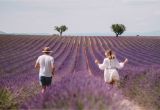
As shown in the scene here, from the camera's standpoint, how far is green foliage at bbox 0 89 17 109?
8562 mm

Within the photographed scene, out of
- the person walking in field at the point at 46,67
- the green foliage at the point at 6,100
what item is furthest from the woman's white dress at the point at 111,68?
the green foliage at the point at 6,100

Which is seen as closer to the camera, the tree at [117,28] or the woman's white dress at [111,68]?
the woman's white dress at [111,68]

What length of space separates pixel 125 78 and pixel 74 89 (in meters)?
7.58

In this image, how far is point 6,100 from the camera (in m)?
8.91

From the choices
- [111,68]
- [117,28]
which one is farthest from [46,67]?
[117,28]

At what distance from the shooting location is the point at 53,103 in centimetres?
607

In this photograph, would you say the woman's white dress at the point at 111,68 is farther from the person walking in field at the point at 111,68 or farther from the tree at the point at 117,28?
the tree at the point at 117,28

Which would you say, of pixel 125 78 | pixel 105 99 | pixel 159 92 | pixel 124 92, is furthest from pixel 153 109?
pixel 125 78

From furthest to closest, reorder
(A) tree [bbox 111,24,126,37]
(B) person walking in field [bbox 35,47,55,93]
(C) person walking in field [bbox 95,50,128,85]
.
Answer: (A) tree [bbox 111,24,126,37]
(C) person walking in field [bbox 95,50,128,85]
(B) person walking in field [bbox 35,47,55,93]

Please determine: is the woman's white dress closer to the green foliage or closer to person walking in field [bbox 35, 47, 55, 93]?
person walking in field [bbox 35, 47, 55, 93]

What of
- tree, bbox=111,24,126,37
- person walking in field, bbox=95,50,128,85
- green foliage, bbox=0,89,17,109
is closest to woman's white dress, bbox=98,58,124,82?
person walking in field, bbox=95,50,128,85

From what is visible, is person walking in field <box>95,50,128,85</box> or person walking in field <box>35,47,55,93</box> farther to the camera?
person walking in field <box>95,50,128,85</box>

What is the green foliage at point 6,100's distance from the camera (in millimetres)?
8562

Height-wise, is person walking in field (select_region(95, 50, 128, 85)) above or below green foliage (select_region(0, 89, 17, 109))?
above
